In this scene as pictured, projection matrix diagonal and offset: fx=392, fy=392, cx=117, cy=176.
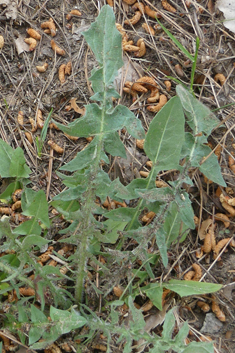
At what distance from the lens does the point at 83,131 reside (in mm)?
1687

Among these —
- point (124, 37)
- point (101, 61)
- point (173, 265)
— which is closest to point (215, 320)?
point (173, 265)

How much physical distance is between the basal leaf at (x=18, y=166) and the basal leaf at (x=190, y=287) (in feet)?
3.36

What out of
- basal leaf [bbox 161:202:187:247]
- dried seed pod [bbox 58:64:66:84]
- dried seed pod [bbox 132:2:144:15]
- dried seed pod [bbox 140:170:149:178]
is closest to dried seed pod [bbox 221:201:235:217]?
basal leaf [bbox 161:202:187:247]

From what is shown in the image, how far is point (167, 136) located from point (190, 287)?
2.68ft

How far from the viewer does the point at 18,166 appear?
Answer: 2268 millimetres

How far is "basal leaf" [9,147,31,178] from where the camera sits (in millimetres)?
2229

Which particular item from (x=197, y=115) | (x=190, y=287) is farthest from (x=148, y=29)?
(x=190, y=287)

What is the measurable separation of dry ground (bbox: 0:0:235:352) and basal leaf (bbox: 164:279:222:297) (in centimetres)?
16

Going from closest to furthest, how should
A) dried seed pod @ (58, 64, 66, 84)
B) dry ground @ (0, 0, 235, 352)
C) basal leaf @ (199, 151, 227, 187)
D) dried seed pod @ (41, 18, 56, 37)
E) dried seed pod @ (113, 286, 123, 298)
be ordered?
1. basal leaf @ (199, 151, 227, 187)
2. dried seed pod @ (113, 286, 123, 298)
3. dry ground @ (0, 0, 235, 352)
4. dried seed pod @ (58, 64, 66, 84)
5. dried seed pod @ (41, 18, 56, 37)

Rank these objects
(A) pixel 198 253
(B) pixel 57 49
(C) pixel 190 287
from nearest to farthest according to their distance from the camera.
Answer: (C) pixel 190 287 < (A) pixel 198 253 < (B) pixel 57 49

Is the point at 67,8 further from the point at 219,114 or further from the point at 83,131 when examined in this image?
the point at 83,131

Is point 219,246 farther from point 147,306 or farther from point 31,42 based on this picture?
point 31,42

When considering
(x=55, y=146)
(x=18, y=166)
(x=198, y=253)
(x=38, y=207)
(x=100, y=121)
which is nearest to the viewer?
(x=100, y=121)

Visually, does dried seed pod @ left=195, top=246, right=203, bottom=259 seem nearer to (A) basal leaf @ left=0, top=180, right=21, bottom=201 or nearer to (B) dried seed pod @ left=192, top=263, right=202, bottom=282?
(B) dried seed pod @ left=192, top=263, right=202, bottom=282
